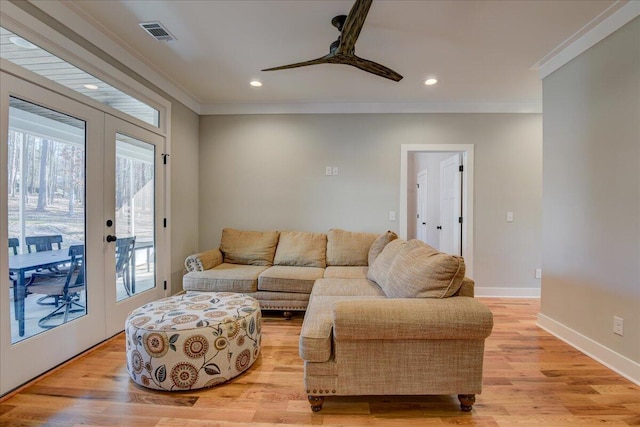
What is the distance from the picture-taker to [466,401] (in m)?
1.64

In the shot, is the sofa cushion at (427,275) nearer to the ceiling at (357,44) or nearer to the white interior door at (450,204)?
the ceiling at (357,44)

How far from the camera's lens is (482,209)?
3824mm

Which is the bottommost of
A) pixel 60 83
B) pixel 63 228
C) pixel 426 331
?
pixel 426 331

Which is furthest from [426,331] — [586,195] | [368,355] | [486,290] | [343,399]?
[486,290]

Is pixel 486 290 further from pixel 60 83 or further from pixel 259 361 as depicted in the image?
pixel 60 83

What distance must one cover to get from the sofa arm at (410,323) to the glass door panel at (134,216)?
2.25m

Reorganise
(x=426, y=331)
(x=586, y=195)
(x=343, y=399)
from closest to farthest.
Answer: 1. (x=426, y=331)
2. (x=343, y=399)
3. (x=586, y=195)

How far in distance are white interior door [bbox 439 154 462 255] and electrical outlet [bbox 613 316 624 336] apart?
183 centimetres

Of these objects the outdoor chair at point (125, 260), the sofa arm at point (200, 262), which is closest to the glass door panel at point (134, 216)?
the outdoor chair at point (125, 260)

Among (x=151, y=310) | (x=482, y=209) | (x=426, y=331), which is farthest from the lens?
(x=482, y=209)

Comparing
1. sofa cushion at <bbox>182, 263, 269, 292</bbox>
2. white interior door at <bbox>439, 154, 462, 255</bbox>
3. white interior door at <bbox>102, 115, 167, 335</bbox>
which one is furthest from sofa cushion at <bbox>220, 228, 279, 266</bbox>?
white interior door at <bbox>439, 154, 462, 255</bbox>

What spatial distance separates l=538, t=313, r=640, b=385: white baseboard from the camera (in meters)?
1.99

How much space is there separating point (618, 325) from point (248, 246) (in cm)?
341

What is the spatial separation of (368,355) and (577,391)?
1.45 meters
